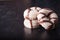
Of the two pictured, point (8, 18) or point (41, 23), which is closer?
point (41, 23)

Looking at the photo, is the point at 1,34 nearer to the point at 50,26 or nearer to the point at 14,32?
the point at 14,32

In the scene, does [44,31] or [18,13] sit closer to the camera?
[44,31]

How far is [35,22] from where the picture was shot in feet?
2.37

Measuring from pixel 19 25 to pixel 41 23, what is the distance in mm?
95

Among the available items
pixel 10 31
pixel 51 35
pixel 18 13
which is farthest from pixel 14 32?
pixel 18 13

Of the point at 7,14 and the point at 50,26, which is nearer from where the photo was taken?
the point at 50,26

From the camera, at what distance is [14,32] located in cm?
69

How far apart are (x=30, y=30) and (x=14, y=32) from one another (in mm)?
62

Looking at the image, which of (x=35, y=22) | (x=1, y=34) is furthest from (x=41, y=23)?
(x=1, y=34)

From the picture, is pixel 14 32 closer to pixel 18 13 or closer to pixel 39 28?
pixel 39 28

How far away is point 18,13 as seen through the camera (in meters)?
0.92

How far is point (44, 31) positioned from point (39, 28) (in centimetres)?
3

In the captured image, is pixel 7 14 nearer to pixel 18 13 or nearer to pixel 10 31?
pixel 18 13

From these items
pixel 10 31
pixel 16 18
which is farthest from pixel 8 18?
pixel 10 31
